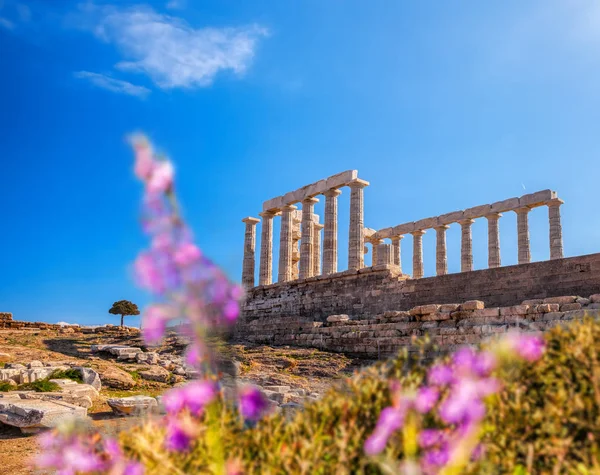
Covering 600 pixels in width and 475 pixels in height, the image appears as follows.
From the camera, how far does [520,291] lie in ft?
59.1

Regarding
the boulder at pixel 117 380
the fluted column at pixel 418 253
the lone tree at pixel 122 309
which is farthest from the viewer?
the lone tree at pixel 122 309

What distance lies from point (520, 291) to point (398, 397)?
→ 54.8ft

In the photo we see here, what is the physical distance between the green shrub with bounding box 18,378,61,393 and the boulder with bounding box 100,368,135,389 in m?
1.41

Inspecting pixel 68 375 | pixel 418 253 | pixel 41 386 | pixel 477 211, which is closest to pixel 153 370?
pixel 68 375

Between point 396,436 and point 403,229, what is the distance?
121 feet

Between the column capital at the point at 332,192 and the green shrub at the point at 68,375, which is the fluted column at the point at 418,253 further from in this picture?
the green shrub at the point at 68,375

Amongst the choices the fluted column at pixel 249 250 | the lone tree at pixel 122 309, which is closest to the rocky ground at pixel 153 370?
the fluted column at pixel 249 250

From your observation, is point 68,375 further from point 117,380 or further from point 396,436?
point 396,436

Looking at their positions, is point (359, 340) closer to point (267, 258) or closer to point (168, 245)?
point (168, 245)

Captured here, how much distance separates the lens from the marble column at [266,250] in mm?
35531

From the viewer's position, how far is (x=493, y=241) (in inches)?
1304

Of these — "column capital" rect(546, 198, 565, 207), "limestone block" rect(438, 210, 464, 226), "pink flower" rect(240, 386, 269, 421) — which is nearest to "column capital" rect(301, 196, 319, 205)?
"limestone block" rect(438, 210, 464, 226)

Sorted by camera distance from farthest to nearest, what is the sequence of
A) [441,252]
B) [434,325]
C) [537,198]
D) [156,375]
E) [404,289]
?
1. [441,252]
2. [537,198]
3. [404,289]
4. [434,325]
5. [156,375]

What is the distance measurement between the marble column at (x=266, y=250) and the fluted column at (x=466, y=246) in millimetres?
12193
